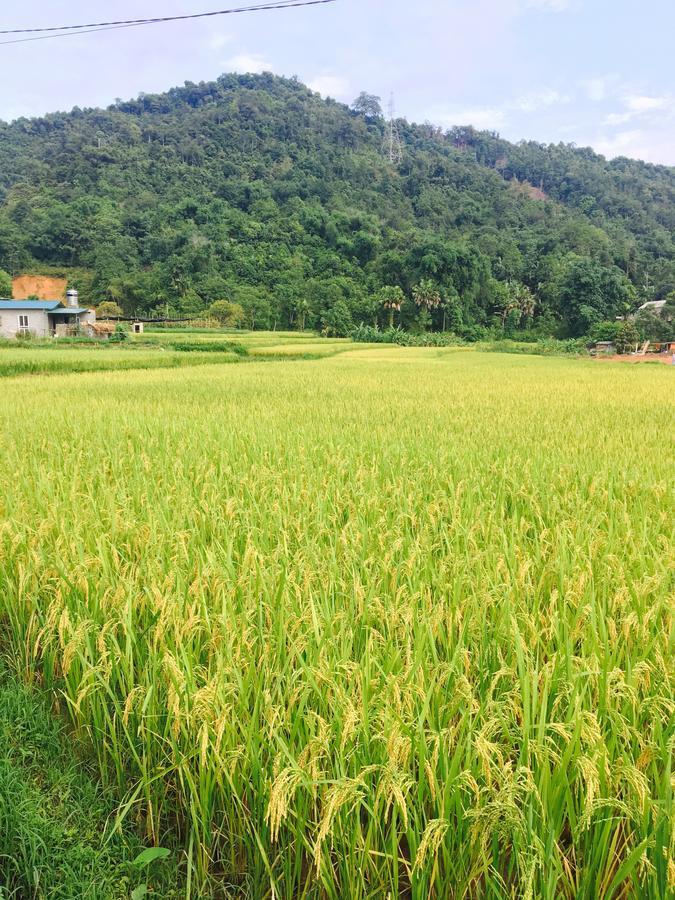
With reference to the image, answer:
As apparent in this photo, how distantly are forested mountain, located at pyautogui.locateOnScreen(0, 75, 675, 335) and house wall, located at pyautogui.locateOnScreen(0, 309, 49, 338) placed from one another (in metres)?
11.8

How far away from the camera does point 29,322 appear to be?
34.4 m

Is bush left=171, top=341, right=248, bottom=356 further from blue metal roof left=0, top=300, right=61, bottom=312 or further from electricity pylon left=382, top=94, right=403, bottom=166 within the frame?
electricity pylon left=382, top=94, right=403, bottom=166

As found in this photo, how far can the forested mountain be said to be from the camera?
4812 centimetres

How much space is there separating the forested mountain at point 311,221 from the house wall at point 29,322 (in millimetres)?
11812

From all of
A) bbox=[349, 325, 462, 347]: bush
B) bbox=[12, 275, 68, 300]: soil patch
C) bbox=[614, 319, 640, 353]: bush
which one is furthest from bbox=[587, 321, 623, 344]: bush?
bbox=[12, 275, 68, 300]: soil patch

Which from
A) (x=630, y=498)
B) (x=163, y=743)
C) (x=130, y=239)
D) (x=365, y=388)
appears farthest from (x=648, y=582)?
(x=130, y=239)

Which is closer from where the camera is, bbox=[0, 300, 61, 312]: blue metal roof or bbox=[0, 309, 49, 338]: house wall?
bbox=[0, 309, 49, 338]: house wall

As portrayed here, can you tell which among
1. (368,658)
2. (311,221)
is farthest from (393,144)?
(368,658)

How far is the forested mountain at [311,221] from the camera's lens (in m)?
Result: 48.1

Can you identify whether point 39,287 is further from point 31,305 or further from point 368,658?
point 368,658

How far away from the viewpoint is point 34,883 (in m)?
1.33

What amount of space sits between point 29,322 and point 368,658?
38.2 meters

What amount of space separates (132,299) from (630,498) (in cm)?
4820

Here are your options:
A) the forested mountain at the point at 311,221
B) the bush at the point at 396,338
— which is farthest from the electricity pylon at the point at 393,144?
the bush at the point at 396,338
